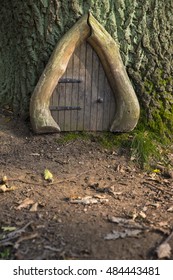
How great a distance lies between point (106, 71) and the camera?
16.9 ft

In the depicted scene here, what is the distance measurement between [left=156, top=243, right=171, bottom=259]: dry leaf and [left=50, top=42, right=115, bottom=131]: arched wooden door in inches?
81.9

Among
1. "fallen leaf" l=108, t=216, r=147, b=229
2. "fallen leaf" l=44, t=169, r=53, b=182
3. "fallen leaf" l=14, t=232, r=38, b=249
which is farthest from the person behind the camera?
"fallen leaf" l=44, t=169, r=53, b=182

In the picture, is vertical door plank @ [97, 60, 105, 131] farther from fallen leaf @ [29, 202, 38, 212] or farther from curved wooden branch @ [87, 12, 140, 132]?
fallen leaf @ [29, 202, 38, 212]

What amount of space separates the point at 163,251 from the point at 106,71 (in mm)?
2385

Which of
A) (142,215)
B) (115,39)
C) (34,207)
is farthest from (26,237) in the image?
(115,39)

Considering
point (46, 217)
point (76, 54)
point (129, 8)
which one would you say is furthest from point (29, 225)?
point (129, 8)

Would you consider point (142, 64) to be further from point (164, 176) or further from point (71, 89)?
point (164, 176)

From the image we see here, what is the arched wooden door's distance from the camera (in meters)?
5.12

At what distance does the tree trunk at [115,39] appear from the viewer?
5008mm

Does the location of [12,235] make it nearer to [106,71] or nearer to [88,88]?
[88,88]

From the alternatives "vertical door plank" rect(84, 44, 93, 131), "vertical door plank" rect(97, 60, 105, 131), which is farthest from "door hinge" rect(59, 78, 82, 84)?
"vertical door plank" rect(97, 60, 105, 131)

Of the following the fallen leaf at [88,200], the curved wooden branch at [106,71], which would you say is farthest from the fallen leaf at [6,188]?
the curved wooden branch at [106,71]

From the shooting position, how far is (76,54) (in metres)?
5.10
